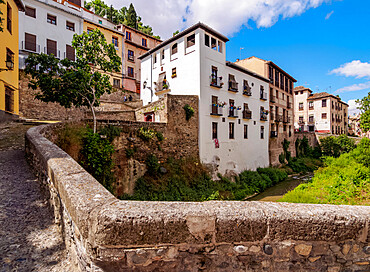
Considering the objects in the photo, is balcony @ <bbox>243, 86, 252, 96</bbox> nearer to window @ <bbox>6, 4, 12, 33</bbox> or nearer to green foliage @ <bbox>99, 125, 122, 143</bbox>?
green foliage @ <bbox>99, 125, 122, 143</bbox>

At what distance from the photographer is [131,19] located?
3456cm

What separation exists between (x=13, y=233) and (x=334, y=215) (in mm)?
4166

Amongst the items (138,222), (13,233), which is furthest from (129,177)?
(138,222)

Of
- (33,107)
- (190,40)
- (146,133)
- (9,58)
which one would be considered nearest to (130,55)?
(190,40)

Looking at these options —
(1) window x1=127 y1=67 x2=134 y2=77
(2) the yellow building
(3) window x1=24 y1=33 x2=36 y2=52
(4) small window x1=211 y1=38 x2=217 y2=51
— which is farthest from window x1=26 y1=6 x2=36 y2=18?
(4) small window x1=211 y1=38 x2=217 y2=51

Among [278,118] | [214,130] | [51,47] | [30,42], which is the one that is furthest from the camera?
[278,118]

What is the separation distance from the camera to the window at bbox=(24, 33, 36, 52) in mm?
19812

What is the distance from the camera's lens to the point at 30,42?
20062mm

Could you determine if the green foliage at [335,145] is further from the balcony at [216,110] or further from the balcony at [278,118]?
the balcony at [216,110]

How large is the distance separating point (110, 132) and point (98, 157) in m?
1.80

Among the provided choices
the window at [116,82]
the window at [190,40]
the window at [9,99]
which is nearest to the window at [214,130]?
the window at [190,40]

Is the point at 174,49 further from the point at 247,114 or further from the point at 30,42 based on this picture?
the point at 30,42

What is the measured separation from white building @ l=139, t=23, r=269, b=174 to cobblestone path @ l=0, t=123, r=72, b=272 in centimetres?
1267

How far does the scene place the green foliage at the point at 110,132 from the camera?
11.2 metres
